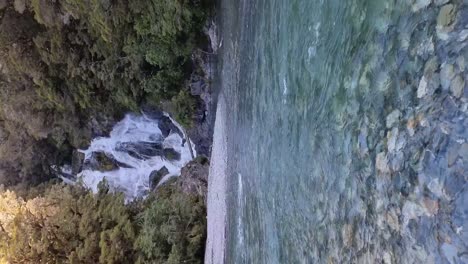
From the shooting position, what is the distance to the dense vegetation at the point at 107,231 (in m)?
9.44

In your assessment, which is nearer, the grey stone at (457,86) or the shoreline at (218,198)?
the grey stone at (457,86)

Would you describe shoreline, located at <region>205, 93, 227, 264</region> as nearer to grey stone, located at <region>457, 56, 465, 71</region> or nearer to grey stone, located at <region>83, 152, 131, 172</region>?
grey stone, located at <region>83, 152, 131, 172</region>

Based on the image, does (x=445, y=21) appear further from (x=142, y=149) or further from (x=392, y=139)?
(x=142, y=149)

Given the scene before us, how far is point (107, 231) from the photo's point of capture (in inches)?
382

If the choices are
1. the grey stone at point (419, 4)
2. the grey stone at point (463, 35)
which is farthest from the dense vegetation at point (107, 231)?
the grey stone at point (463, 35)

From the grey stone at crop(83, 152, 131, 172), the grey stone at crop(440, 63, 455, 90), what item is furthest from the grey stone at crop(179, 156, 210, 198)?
the grey stone at crop(440, 63, 455, 90)

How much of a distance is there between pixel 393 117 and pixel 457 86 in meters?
0.60

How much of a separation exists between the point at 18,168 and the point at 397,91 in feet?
43.3

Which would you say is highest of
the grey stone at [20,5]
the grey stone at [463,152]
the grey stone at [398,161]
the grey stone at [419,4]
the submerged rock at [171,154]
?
the grey stone at [20,5]

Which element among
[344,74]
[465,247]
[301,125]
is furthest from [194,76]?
[465,247]

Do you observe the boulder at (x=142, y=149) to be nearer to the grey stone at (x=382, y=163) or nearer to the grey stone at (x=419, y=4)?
the grey stone at (x=382, y=163)

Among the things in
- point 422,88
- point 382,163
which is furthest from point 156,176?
point 422,88

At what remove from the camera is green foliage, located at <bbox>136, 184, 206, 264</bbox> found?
366 inches

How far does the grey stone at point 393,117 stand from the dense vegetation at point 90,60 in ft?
19.2
